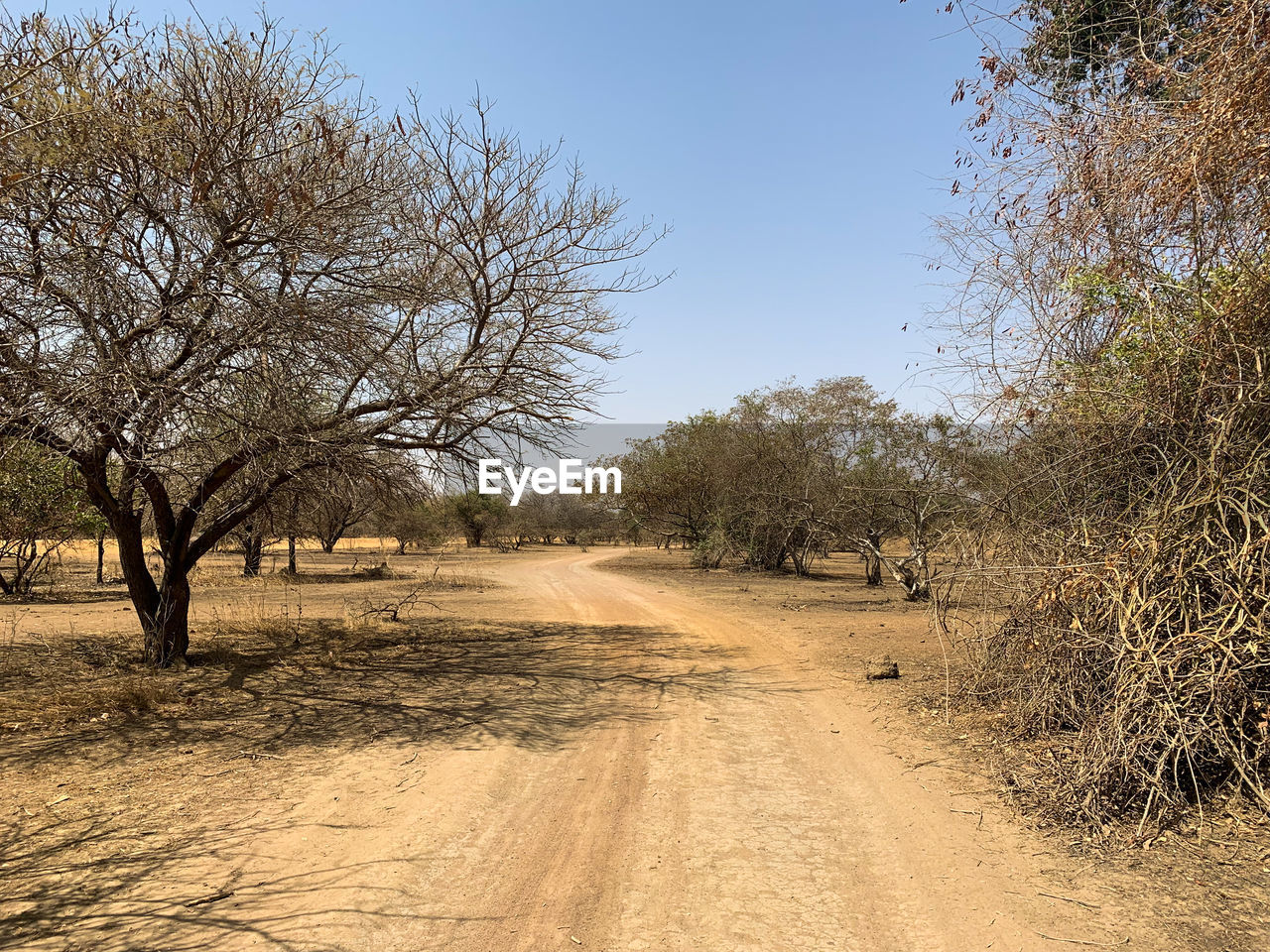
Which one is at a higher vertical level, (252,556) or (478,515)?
(478,515)

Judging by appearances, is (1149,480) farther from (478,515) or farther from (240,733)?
(478,515)

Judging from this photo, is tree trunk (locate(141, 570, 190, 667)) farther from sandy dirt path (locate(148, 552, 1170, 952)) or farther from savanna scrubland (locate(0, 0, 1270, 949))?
sandy dirt path (locate(148, 552, 1170, 952))

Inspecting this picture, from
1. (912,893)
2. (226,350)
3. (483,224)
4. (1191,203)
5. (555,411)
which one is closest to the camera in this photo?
(912,893)

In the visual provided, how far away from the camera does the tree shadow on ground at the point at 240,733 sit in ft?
11.3

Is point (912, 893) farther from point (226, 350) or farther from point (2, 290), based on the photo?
point (2, 290)

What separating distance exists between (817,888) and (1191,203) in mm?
5232

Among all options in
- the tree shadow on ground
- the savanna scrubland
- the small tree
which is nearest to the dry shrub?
the savanna scrubland

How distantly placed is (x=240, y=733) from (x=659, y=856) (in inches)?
168

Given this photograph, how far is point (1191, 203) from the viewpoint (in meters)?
5.26

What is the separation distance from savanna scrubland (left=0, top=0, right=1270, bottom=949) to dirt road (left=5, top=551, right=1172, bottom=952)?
0.09 feet

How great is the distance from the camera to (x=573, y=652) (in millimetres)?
10859

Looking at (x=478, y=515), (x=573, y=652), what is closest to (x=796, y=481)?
(x=573, y=652)

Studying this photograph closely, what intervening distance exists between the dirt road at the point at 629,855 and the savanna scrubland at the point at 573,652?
0.03 m

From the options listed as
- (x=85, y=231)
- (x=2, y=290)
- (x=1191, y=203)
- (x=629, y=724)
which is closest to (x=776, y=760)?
(x=629, y=724)
